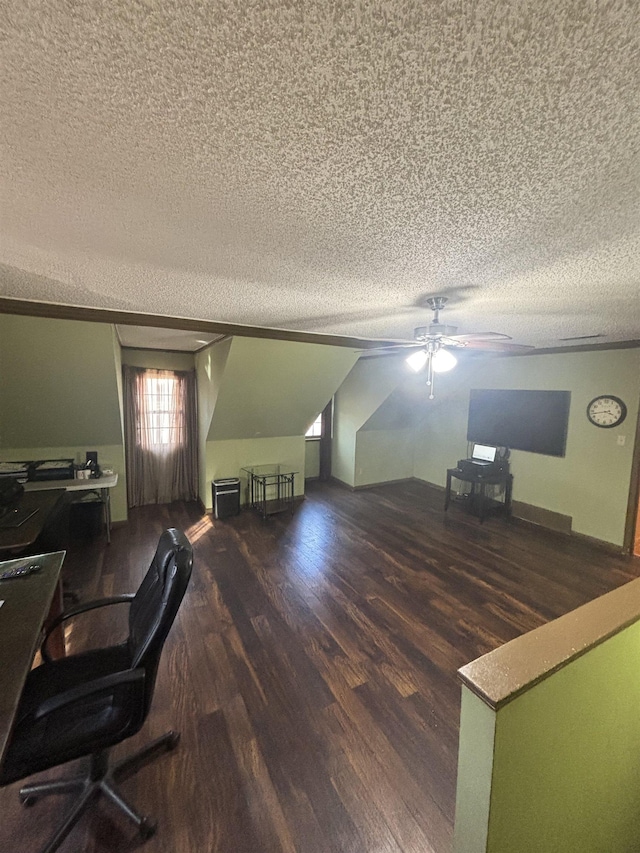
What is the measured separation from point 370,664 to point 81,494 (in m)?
3.74

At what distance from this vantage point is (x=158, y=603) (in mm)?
1547

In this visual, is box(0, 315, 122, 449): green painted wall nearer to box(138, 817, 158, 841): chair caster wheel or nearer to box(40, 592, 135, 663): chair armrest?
A: box(40, 592, 135, 663): chair armrest

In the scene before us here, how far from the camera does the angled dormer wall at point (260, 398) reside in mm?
3736

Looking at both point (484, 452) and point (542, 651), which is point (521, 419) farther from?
point (542, 651)

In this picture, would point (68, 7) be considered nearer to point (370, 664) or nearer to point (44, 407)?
point (370, 664)

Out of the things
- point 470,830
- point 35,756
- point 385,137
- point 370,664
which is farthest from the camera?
point 370,664

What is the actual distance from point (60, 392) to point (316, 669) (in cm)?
337

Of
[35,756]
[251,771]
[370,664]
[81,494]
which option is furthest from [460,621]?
[81,494]

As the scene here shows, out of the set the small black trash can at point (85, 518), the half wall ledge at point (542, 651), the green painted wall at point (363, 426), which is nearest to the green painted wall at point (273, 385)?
the green painted wall at point (363, 426)

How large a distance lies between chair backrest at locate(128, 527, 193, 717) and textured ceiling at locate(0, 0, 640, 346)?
1285 millimetres

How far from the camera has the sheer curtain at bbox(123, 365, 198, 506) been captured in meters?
4.87

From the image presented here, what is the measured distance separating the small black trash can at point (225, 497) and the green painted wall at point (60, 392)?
3.67 feet

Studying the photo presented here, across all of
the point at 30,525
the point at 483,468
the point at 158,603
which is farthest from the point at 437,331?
the point at 483,468

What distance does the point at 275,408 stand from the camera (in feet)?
15.2
